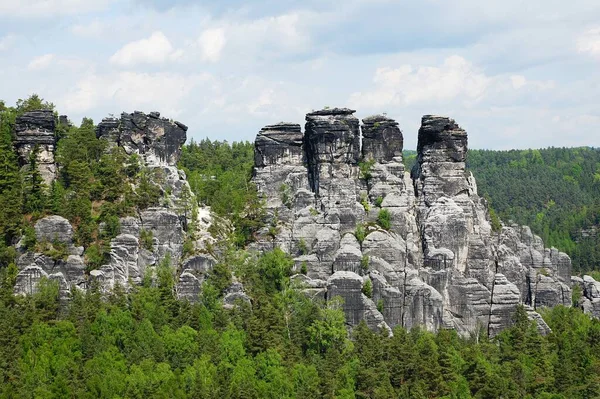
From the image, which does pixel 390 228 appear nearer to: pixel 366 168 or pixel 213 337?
pixel 366 168

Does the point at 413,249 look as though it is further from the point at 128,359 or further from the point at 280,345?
the point at 128,359

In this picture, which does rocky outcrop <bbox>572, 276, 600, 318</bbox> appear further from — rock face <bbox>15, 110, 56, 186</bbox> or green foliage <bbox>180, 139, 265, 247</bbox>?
rock face <bbox>15, 110, 56, 186</bbox>

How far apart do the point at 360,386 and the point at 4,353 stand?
895 inches

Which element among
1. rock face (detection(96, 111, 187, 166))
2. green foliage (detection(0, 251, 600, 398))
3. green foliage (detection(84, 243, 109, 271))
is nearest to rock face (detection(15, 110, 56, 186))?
rock face (detection(96, 111, 187, 166))

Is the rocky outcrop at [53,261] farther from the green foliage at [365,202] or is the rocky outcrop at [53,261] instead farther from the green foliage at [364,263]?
the green foliage at [365,202]

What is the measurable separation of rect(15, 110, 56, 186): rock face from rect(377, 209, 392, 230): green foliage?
Result: 26.9 m

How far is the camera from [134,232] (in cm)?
7019

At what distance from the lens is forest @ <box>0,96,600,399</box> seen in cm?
5731

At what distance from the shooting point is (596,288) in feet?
290

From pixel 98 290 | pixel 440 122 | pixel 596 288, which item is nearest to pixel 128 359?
pixel 98 290

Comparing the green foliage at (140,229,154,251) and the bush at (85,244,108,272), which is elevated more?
the green foliage at (140,229,154,251)

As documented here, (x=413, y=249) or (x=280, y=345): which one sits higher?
(x=413, y=249)

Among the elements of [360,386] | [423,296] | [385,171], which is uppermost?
[385,171]

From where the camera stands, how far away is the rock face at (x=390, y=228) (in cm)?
7038
